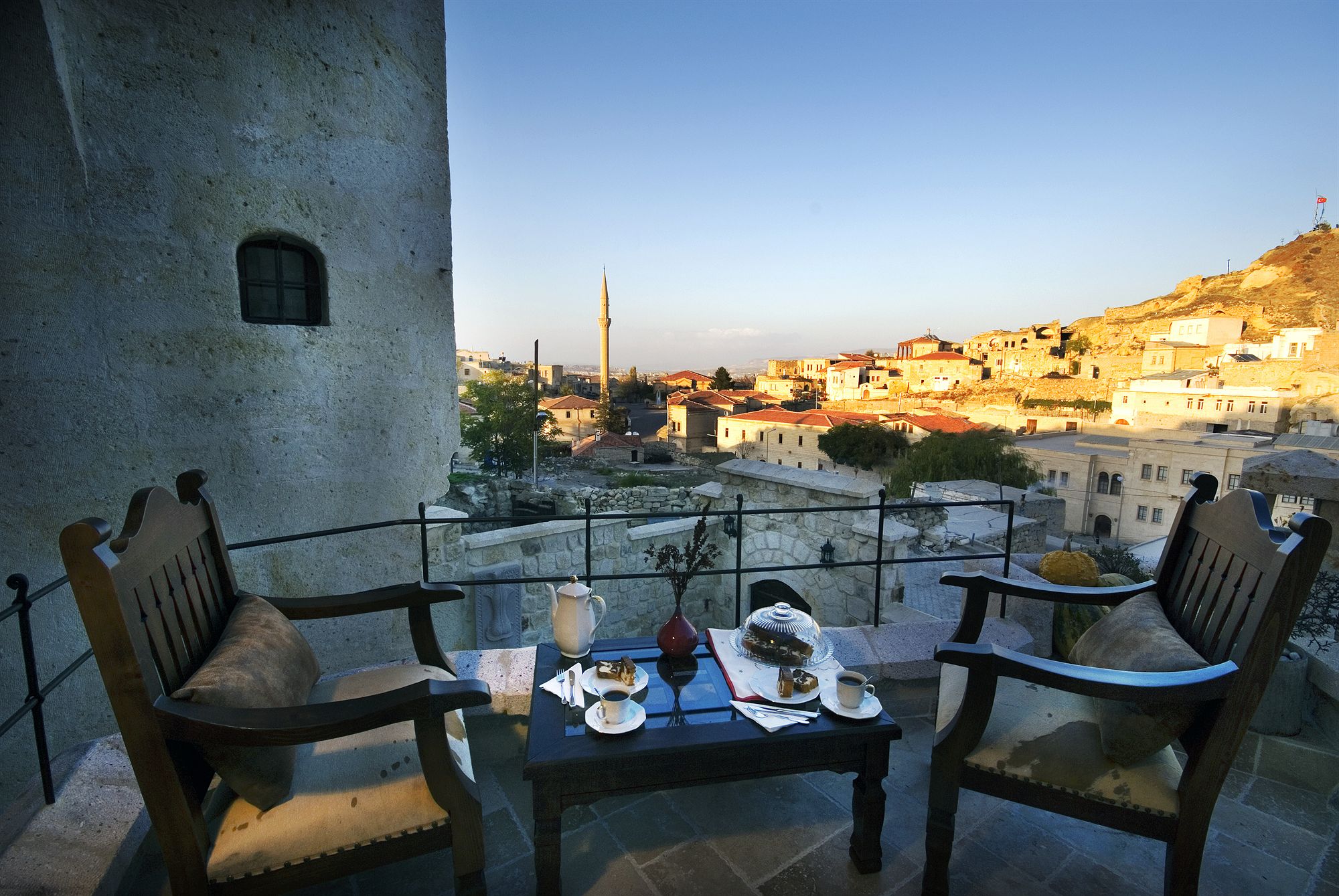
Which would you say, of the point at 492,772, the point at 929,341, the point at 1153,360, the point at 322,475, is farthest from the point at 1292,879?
the point at 929,341

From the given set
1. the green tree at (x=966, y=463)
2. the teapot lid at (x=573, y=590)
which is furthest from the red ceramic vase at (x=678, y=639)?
the green tree at (x=966, y=463)

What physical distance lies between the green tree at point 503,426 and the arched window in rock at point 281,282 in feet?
60.3

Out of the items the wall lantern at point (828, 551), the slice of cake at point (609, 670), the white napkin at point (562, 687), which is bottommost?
the wall lantern at point (828, 551)

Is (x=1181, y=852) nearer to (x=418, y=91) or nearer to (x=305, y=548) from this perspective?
(x=305, y=548)

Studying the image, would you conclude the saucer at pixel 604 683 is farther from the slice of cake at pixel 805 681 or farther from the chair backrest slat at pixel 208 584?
the chair backrest slat at pixel 208 584

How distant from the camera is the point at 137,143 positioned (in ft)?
7.42

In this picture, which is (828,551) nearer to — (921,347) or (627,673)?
(627,673)

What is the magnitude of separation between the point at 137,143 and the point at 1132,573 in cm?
623

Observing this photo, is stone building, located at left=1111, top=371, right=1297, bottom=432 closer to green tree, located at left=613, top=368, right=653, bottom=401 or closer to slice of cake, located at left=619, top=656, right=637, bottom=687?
slice of cake, located at left=619, top=656, right=637, bottom=687

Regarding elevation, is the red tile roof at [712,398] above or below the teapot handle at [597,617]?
below

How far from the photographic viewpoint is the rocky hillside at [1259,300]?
41219 mm

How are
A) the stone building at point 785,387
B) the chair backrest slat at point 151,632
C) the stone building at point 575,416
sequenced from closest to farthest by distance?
the chair backrest slat at point 151,632
the stone building at point 575,416
the stone building at point 785,387

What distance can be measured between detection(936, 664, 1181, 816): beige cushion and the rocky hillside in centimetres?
5234

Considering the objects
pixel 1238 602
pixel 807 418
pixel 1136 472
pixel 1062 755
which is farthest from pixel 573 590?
pixel 807 418
